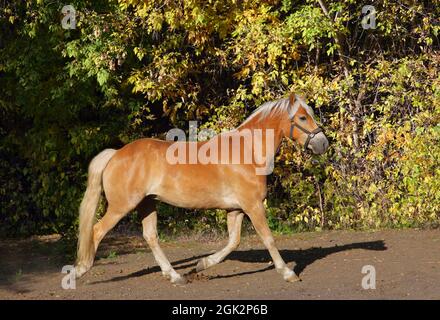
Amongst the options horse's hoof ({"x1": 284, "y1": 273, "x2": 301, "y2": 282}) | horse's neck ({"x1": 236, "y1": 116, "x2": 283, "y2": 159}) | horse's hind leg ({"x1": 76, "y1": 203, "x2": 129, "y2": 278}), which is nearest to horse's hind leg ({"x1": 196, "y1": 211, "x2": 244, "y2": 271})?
horse's hoof ({"x1": 284, "y1": 273, "x2": 301, "y2": 282})

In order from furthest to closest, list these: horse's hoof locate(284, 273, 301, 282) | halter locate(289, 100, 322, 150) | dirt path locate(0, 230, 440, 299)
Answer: halter locate(289, 100, 322, 150), horse's hoof locate(284, 273, 301, 282), dirt path locate(0, 230, 440, 299)

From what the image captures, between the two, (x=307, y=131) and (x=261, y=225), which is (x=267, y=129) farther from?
(x=261, y=225)

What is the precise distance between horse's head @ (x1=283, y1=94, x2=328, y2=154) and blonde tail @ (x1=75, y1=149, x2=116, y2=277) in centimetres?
198

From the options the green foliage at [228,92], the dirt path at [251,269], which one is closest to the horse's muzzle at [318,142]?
the dirt path at [251,269]

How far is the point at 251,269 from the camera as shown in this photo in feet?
28.9

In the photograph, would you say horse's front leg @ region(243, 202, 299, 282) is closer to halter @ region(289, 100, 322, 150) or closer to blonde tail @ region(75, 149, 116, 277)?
halter @ region(289, 100, 322, 150)

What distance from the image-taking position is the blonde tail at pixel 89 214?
26.3 ft

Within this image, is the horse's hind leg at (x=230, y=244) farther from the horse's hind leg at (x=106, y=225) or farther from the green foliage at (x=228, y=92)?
the green foliage at (x=228, y=92)

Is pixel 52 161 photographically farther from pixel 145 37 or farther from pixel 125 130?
pixel 145 37

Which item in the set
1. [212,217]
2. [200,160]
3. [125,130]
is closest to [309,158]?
[212,217]

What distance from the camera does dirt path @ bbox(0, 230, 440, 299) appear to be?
738cm

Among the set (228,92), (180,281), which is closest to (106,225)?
(180,281)

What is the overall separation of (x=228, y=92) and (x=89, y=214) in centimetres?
567

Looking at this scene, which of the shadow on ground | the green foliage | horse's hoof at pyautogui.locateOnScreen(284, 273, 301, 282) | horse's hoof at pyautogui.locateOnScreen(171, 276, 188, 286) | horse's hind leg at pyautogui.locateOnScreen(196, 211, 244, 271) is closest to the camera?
horse's hoof at pyautogui.locateOnScreen(284, 273, 301, 282)
